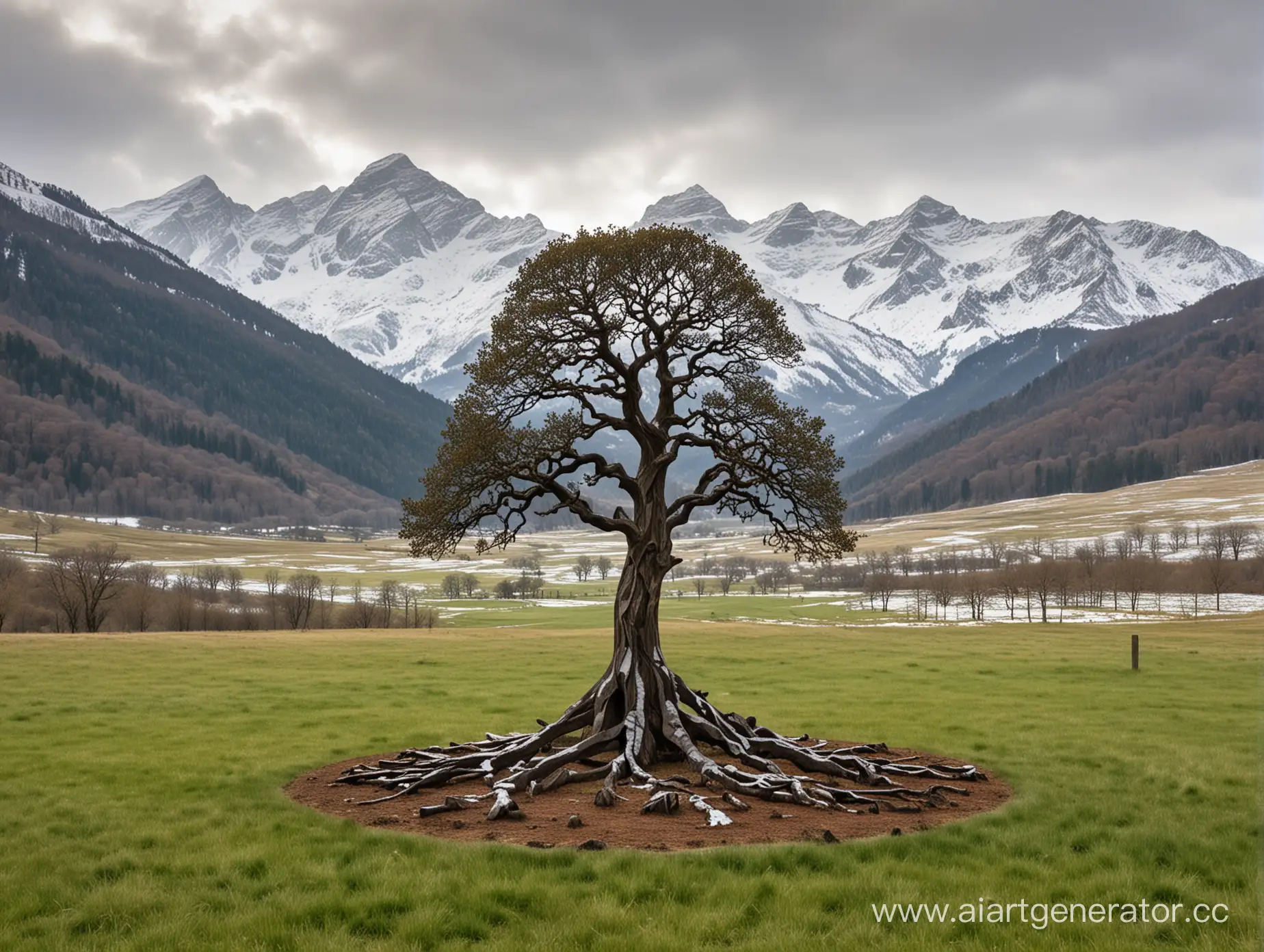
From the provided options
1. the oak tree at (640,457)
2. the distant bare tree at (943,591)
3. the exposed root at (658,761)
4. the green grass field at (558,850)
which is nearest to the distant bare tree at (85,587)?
the green grass field at (558,850)

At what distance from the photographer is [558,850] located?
1430cm

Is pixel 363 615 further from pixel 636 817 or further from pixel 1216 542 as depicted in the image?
pixel 1216 542

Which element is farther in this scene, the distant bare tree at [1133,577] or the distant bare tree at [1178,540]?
the distant bare tree at [1178,540]

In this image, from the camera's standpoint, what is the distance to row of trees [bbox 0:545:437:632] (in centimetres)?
9438

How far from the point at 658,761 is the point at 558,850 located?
7.92m

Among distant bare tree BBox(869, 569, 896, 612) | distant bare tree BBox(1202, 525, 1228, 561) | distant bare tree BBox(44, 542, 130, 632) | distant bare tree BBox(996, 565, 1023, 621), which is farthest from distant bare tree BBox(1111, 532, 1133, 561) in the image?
distant bare tree BBox(44, 542, 130, 632)

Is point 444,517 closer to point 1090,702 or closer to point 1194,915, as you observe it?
point 1194,915

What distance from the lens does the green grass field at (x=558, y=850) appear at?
1126cm

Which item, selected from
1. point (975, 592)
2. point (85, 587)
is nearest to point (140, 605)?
point (85, 587)

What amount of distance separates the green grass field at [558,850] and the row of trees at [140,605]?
6223 centimetres

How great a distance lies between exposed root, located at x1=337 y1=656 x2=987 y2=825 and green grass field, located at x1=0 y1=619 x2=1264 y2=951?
1.79 meters

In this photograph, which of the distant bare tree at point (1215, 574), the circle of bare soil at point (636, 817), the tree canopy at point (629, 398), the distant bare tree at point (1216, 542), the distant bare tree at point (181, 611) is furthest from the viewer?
the distant bare tree at point (1216, 542)

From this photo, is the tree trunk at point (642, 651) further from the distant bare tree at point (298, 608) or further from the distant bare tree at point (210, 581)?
the distant bare tree at point (210, 581)

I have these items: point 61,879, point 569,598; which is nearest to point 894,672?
point 61,879
